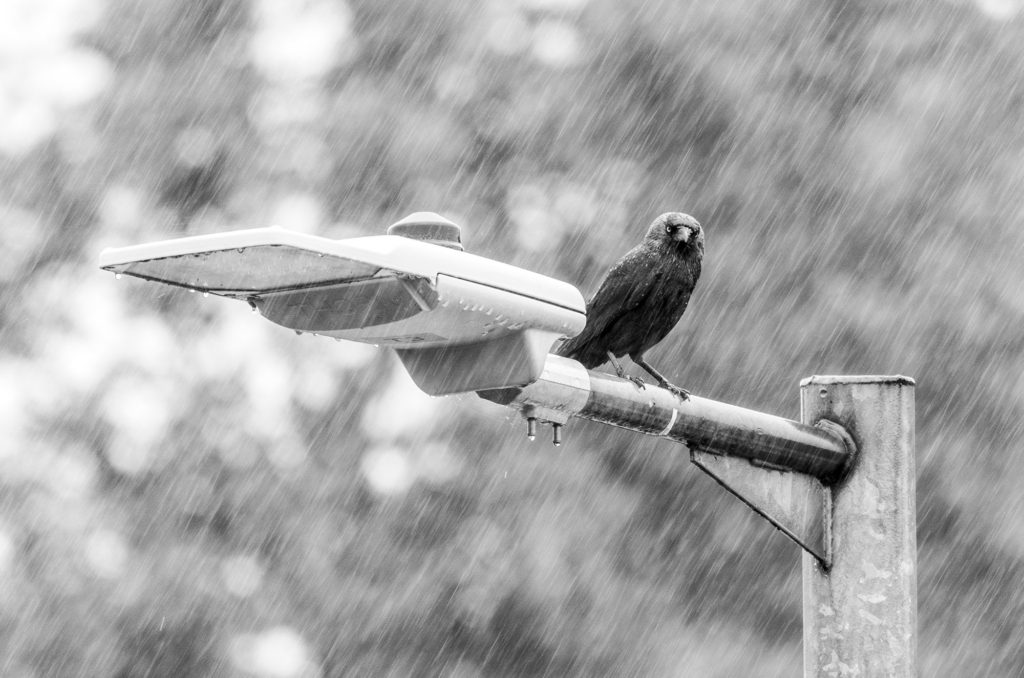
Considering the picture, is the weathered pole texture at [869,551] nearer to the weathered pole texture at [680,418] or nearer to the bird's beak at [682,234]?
the weathered pole texture at [680,418]

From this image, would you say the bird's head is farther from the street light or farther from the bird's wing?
the street light

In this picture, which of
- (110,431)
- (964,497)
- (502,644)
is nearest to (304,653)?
(502,644)

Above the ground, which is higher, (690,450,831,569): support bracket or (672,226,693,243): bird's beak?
(672,226,693,243): bird's beak

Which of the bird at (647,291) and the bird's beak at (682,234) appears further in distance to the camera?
the bird's beak at (682,234)

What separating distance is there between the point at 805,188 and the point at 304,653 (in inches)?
106

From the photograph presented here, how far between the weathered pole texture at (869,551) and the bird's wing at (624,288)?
122 cm

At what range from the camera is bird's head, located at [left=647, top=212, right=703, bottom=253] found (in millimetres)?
3600

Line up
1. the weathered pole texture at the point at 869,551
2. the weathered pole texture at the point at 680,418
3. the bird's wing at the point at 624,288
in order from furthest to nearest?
the bird's wing at the point at 624,288 < the weathered pole texture at the point at 869,551 < the weathered pole texture at the point at 680,418

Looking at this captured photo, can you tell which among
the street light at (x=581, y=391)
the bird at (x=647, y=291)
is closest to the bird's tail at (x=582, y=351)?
the bird at (x=647, y=291)

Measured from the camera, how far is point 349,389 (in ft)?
18.8

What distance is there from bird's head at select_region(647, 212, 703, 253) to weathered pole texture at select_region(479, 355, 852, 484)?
1491mm

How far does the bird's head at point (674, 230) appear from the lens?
3.60 meters

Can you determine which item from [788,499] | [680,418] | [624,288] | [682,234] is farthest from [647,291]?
[680,418]

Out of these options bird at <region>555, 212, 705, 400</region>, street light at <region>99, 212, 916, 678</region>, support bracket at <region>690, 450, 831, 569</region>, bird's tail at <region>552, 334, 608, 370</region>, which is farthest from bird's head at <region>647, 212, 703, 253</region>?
support bracket at <region>690, 450, 831, 569</region>
